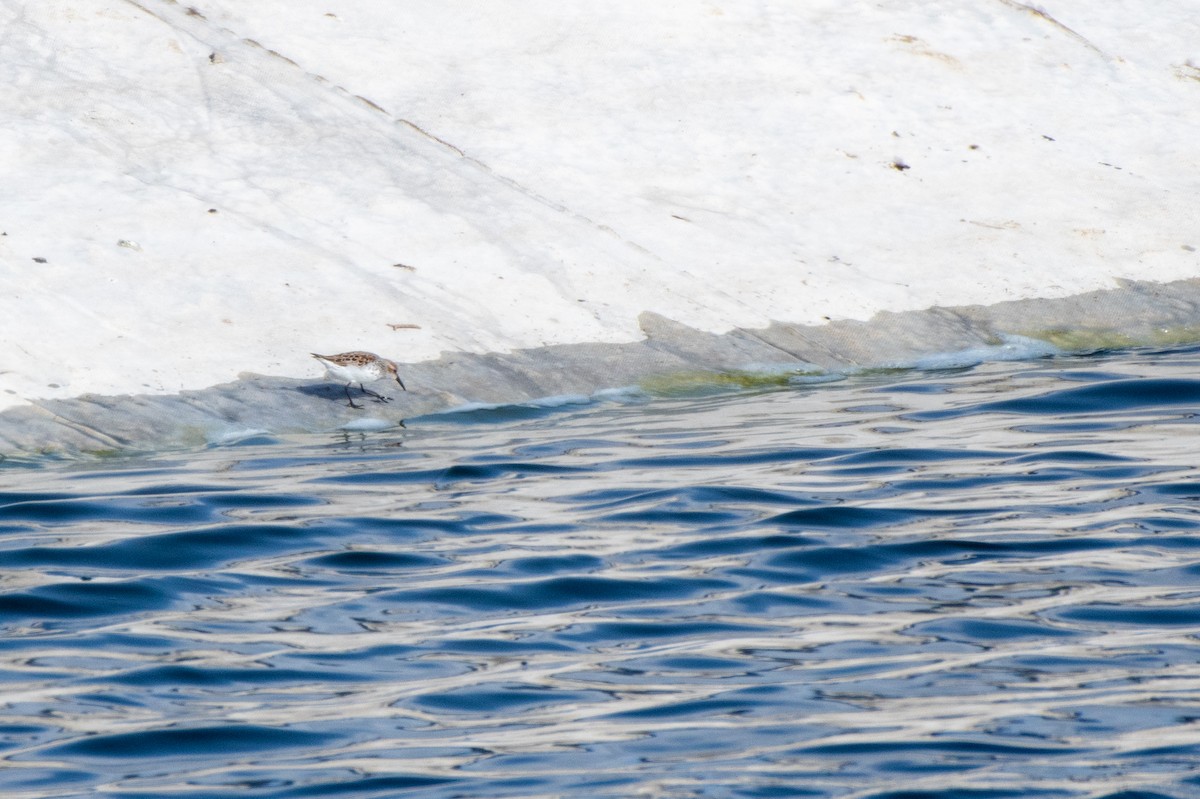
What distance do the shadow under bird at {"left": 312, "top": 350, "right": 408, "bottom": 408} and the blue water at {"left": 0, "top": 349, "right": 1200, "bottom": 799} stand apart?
235 millimetres

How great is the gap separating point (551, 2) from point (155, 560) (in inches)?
207

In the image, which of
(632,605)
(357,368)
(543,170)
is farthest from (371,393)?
(632,605)

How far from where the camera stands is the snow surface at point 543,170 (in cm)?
753

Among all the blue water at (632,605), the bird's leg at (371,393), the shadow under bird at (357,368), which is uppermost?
the blue water at (632,605)

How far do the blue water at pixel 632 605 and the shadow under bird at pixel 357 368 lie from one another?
235mm

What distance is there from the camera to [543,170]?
8.73m

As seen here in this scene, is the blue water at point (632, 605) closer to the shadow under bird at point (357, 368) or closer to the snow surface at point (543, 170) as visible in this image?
the shadow under bird at point (357, 368)

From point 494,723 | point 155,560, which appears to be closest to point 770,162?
point 155,560

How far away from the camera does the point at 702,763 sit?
3.67m

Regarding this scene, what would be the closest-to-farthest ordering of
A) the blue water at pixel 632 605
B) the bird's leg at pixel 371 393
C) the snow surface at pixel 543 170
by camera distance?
the blue water at pixel 632 605
the bird's leg at pixel 371 393
the snow surface at pixel 543 170

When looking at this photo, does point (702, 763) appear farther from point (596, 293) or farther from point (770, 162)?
point (770, 162)

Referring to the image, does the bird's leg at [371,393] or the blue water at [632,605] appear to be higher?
the blue water at [632,605]

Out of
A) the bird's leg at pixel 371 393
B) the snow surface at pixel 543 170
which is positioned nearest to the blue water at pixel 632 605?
the bird's leg at pixel 371 393

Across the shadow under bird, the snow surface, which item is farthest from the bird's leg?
the snow surface
